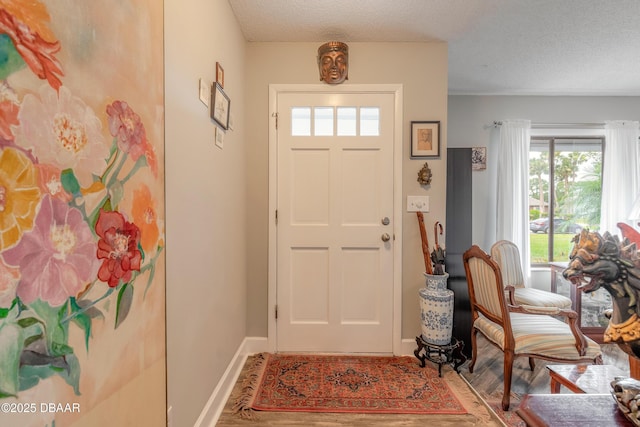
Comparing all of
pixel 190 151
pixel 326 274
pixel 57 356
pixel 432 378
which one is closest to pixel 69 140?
pixel 57 356

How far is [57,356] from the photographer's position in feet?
2.00

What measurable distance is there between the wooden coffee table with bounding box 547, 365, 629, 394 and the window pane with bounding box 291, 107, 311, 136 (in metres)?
2.06

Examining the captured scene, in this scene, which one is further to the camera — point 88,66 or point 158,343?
point 158,343

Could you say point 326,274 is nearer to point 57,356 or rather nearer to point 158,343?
point 158,343

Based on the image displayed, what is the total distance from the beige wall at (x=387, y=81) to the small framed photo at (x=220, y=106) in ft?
1.76

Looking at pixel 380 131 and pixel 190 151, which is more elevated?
pixel 380 131

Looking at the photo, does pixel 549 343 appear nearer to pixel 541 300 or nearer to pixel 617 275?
pixel 541 300

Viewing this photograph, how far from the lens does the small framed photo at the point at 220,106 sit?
155 centimetres

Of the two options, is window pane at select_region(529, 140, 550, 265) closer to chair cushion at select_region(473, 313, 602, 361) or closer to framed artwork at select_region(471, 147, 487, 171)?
framed artwork at select_region(471, 147, 487, 171)

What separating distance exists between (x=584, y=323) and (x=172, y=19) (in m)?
3.94

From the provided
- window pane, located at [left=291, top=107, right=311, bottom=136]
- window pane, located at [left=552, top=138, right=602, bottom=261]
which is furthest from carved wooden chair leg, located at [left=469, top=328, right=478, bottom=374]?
window pane, located at [left=552, top=138, right=602, bottom=261]

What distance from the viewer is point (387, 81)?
7.39 ft

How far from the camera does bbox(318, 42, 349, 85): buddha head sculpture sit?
2139 mm

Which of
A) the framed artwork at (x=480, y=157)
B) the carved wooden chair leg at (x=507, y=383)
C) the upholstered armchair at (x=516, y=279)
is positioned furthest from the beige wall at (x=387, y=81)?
the framed artwork at (x=480, y=157)
